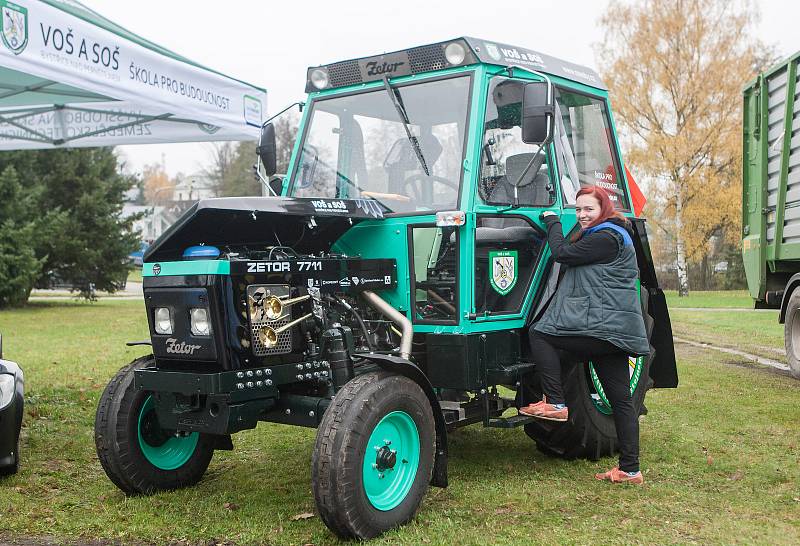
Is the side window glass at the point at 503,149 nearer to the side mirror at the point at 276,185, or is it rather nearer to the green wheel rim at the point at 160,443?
the side mirror at the point at 276,185

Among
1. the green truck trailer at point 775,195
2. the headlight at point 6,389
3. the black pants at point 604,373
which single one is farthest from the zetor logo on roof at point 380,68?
the green truck trailer at point 775,195

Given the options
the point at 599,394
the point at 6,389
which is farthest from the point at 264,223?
the point at 599,394

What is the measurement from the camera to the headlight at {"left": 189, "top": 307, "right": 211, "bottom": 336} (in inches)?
163

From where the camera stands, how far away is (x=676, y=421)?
22.2ft

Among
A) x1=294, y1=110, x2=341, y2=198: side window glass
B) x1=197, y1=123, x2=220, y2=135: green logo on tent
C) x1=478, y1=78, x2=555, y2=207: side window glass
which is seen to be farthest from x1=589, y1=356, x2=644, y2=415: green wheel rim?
x1=197, y1=123, x2=220, y2=135: green logo on tent

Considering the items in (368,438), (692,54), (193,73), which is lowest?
(368,438)

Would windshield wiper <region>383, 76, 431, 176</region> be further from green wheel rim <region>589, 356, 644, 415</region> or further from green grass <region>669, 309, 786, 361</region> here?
green grass <region>669, 309, 786, 361</region>

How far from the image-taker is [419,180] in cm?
497

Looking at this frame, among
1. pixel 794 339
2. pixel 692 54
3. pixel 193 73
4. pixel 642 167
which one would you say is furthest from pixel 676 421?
pixel 692 54

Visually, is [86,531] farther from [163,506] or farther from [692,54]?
[692,54]

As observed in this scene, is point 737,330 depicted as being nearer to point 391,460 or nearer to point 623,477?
point 623,477

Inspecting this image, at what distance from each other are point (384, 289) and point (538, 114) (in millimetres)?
1326

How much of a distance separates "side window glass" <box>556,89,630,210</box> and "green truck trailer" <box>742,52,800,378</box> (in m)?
3.83

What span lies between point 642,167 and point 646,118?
173 centimetres
